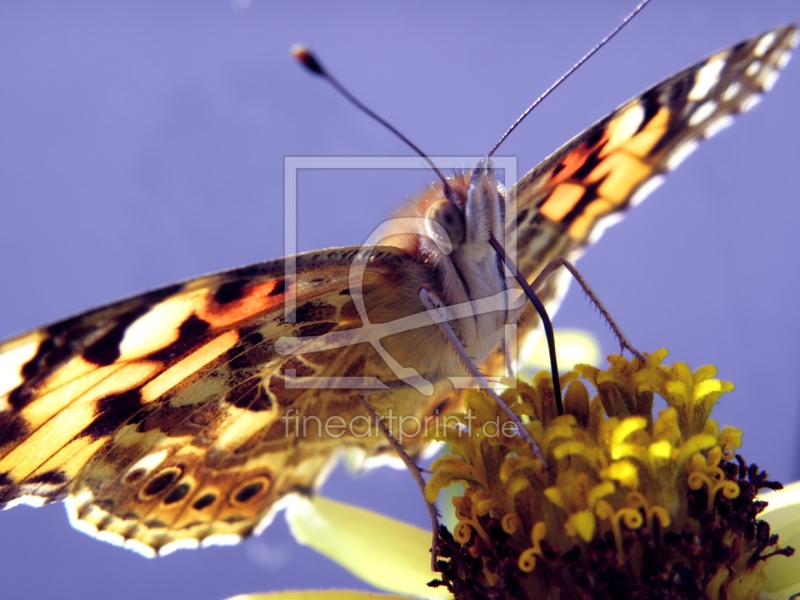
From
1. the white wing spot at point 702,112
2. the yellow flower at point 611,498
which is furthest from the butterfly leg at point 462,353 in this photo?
the white wing spot at point 702,112

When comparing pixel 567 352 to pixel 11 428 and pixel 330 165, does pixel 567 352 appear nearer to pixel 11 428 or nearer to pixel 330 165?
pixel 330 165

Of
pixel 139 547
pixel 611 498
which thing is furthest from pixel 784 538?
pixel 139 547

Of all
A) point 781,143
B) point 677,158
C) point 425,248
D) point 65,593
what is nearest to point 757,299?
point 781,143

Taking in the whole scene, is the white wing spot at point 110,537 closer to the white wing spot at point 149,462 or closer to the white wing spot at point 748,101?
the white wing spot at point 149,462

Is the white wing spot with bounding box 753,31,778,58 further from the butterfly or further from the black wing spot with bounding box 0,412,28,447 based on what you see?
the black wing spot with bounding box 0,412,28,447

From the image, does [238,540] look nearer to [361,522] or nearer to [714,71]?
[361,522]
